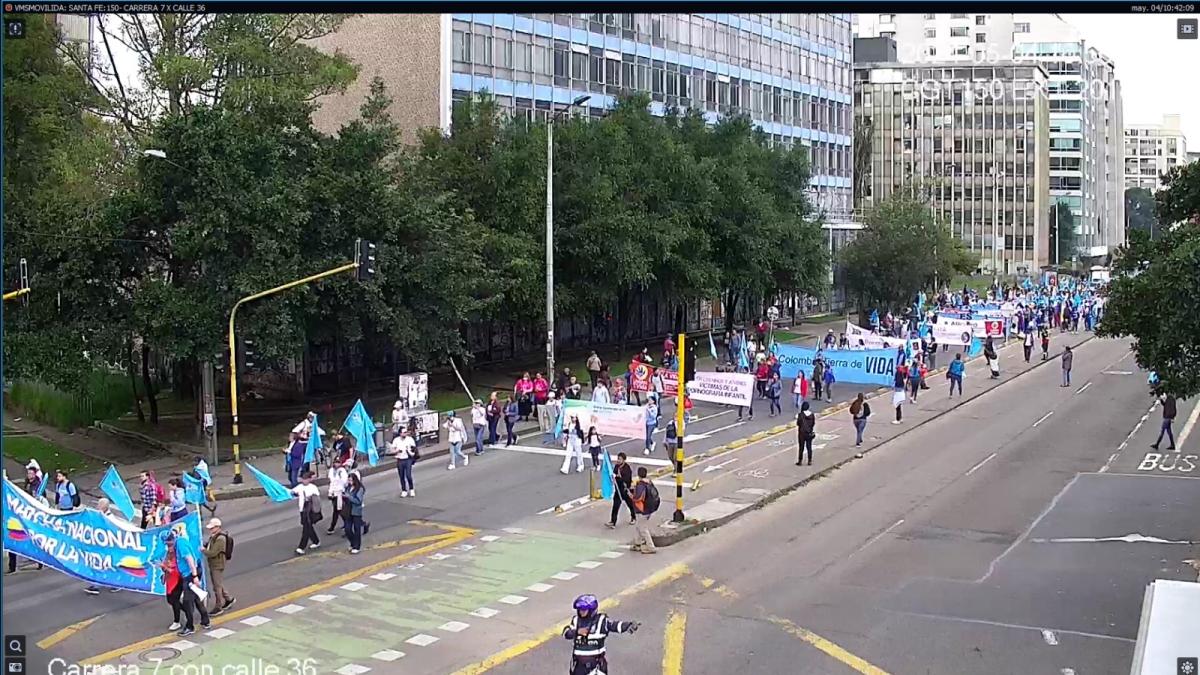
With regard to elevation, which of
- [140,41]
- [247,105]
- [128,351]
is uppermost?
[140,41]

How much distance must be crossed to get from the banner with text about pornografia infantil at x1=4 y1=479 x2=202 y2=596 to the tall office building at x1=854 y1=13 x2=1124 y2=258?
13048cm

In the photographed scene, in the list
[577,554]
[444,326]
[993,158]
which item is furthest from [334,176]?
[993,158]

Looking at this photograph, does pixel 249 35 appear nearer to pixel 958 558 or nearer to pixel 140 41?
pixel 140 41

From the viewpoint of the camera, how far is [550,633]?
51.0 ft

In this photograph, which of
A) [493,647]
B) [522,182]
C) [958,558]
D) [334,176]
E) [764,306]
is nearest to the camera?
[493,647]

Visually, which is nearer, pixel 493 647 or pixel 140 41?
pixel 493 647

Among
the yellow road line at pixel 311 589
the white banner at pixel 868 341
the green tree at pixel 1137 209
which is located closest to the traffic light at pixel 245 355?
the yellow road line at pixel 311 589

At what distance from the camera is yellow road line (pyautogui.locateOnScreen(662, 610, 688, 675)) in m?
14.1

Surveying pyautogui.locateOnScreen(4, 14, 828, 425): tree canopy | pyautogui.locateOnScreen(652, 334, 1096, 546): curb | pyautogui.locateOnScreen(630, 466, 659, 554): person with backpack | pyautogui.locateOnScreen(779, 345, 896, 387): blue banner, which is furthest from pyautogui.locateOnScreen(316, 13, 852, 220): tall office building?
pyautogui.locateOnScreen(630, 466, 659, 554): person with backpack

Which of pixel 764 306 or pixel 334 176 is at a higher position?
pixel 334 176

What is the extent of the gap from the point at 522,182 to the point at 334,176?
33.8 feet

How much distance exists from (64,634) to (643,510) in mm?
9264

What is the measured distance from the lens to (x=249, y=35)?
38.5 m

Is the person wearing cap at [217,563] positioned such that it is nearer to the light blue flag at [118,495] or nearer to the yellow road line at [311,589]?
the yellow road line at [311,589]
